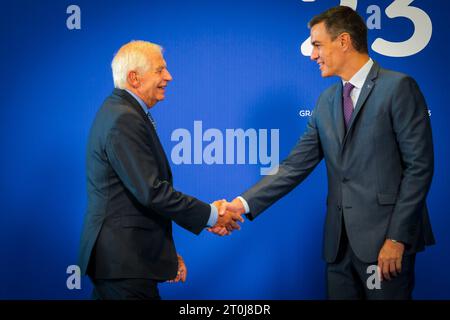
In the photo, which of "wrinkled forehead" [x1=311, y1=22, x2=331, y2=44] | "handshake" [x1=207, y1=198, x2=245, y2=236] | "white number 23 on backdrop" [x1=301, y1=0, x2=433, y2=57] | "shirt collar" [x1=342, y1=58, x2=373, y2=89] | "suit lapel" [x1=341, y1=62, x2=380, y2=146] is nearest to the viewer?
"suit lapel" [x1=341, y1=62, x2=380, y2=146]

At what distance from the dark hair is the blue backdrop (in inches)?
30.2

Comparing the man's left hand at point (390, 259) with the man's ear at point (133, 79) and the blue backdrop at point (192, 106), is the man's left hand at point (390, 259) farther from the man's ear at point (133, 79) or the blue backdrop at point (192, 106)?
the man's ear at point (133, 79)

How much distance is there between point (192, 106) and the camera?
3879mm

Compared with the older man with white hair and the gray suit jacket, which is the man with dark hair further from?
the older man with white hair

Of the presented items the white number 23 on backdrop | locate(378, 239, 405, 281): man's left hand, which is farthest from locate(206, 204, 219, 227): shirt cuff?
the white number 23 on backdrop

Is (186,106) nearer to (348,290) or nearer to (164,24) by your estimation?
(164,24)

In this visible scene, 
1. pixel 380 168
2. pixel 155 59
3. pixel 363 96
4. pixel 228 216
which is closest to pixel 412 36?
pixel 363 96

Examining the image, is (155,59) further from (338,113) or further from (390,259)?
(390,259)

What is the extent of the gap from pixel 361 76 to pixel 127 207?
4.14 feet

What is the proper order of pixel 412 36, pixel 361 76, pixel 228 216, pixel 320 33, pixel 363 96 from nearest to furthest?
1. pixel 363 96
2. pixel 361 76
3. pixel 320 33
4. pixel 228 216
5. pixel 412 36

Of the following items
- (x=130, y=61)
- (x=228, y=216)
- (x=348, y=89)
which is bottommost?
(x=228, y=216)

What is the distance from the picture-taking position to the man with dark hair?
2.72 meters

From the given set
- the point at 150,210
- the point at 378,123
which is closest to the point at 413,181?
the point at 378,123
